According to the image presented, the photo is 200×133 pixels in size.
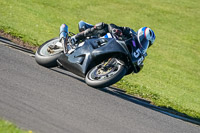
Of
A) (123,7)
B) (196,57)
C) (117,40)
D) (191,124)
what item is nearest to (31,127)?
(117,40)

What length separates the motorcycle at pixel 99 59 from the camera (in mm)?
7066

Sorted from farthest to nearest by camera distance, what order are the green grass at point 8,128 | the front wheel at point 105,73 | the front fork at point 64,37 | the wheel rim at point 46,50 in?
the wheel rim at point 46,50, the front fork at point 64,37, the front wheel at point 105,73, the green grass at point 8,128

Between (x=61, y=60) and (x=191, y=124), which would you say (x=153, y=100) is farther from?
(x=61, y=60)

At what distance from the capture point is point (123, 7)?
81.1 ft

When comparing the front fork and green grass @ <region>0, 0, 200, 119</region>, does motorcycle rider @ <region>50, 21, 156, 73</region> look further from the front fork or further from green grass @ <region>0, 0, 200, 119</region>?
green grass @ <region>0, 0, 200, 119</region>

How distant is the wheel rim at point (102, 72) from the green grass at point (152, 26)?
8.31 ft

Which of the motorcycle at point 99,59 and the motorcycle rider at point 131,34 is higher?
the motorcycle rider at point 131,34

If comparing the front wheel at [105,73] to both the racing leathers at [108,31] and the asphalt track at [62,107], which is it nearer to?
the asphalt track at [62,107]

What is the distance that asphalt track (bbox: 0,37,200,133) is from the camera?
476 centimetres

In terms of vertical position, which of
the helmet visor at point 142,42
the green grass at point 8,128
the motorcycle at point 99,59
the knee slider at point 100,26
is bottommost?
the motorcycle at point 99,59

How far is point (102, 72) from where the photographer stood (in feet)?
23.5

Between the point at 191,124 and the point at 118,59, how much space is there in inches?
86.7

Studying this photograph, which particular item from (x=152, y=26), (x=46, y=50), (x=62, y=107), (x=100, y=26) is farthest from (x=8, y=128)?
(x=152, y=26)

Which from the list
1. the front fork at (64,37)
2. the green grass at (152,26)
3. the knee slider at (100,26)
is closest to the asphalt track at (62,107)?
the front fork at (64,37)
